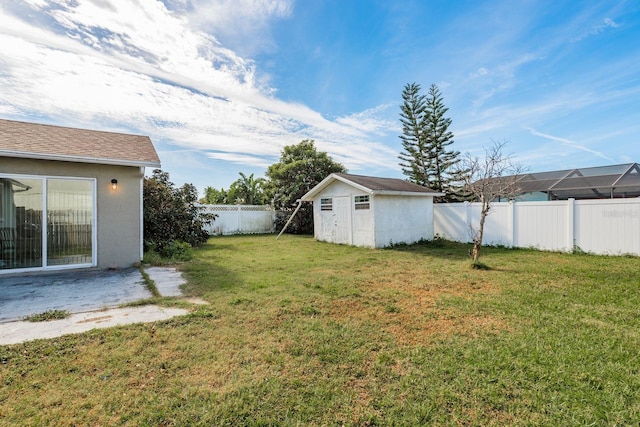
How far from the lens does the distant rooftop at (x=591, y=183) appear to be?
13844mm

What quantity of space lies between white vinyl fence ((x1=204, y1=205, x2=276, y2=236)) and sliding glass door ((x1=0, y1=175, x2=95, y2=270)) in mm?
9747

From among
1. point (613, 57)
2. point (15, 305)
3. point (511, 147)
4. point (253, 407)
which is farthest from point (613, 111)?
point (15, 305)

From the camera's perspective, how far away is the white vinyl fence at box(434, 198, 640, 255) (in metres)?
8.70

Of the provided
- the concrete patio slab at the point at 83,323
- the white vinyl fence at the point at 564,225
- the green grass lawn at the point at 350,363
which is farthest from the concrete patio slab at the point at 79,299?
the white vinyl fence at the point at 564,225

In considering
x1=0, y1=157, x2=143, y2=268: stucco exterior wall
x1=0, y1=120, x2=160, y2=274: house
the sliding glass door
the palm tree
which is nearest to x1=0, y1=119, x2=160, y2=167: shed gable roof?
x1=0, y1=120, x2=160, y2=274: house

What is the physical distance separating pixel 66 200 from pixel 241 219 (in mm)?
11748

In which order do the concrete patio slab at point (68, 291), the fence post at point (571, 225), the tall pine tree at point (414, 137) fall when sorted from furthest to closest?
the tall pine tree at point (414, 137) → the fence post at point (571, 225) → the concrete patio slab at point (68, 291)

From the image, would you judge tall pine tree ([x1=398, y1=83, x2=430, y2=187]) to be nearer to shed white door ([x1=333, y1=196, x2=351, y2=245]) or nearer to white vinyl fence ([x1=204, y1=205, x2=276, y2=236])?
shed white door ([x1=333, y1=196, x2=351, y2=245])

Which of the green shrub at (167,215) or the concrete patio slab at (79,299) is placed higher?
the green shrub at (167,215)

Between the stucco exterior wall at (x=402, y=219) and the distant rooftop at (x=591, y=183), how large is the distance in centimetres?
459

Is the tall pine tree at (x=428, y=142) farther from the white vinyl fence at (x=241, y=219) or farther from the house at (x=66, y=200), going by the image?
the house at (x=66, y=200)

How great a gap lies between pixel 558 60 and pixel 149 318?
48.8 feet

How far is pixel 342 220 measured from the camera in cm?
1291

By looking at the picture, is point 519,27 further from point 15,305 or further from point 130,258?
point 15,305
